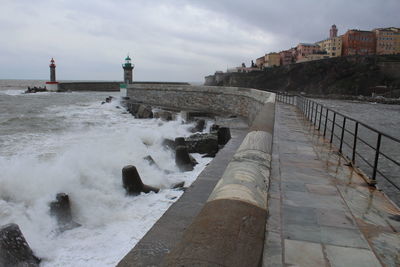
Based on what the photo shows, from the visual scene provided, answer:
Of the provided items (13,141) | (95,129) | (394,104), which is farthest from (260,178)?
(394,104)

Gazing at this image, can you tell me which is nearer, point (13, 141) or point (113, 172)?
point (113, 172)

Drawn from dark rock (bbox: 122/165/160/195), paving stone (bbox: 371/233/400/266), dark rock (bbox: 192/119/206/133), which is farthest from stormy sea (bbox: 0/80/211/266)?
dark rock (bbox: 192/119/206/133)

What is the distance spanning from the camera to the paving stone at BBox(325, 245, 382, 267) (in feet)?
8.01

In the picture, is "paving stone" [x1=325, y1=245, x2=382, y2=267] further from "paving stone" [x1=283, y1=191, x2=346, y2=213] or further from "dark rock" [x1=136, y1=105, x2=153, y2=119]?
"dark rock" [x1=136, y1=105, x2=153, y2=119]

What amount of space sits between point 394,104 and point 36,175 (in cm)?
3690

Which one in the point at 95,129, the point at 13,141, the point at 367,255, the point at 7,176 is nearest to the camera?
the point at 367,255

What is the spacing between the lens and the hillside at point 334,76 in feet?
168

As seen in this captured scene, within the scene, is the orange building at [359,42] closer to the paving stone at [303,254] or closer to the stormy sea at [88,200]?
the stormy sea at [88,200]

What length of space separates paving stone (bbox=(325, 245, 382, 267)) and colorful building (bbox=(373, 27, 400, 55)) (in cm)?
8500

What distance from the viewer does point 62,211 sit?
5.27 meters

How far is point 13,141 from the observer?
13.5 metres

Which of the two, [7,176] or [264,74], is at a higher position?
[264,74]

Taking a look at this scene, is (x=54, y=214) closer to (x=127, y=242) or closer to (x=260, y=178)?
(x=127, y=242)

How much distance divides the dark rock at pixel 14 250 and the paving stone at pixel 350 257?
11.6 ft
